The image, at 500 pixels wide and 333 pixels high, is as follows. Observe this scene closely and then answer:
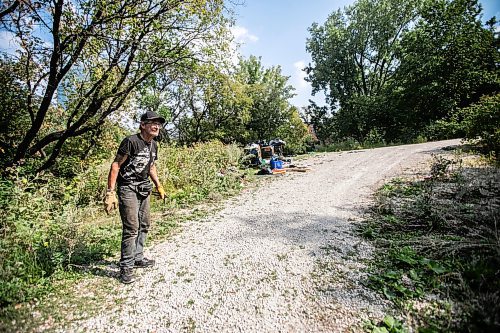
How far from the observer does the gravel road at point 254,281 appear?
2.11 metres

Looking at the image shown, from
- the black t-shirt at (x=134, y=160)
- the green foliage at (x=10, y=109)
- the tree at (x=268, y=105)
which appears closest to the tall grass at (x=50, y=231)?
the black t-shirt at (x=134, y=160)

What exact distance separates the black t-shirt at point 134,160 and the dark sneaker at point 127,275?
1024 millimetres

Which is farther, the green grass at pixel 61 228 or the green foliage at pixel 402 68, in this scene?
the green foliage at pixel 402 68

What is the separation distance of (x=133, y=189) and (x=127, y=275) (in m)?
1.00

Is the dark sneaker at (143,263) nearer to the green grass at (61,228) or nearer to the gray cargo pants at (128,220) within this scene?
the gray cargo pants at (128,220)

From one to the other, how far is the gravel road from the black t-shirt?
1.19m

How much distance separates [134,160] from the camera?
290 centimetres

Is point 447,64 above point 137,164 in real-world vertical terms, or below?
above

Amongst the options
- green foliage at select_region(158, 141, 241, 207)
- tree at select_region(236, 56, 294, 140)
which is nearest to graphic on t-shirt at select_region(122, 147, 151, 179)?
green foliage at select_region(158, 141, 241, 207)

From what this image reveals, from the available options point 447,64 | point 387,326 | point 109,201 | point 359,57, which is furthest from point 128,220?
point 359,57

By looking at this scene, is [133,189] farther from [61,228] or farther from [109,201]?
[61,228]

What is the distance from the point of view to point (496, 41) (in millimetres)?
17578

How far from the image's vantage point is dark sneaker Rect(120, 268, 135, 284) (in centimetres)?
273

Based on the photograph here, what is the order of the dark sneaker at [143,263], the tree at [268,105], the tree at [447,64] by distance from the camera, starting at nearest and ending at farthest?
the dark sneaker at [143,263] < the tree at [447,64] < the tree at [268,105]
